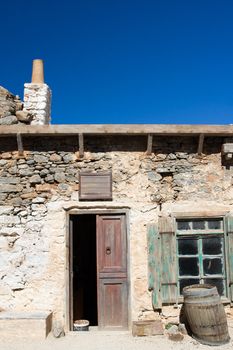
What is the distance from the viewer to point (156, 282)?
6617 millimetres

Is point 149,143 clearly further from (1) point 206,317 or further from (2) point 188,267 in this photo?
(1) point 206,317

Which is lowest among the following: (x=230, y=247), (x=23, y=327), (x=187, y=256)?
(x=23, y=327)

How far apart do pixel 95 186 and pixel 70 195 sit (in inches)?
18.2

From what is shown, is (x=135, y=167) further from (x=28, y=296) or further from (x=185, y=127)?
(x=28, y=296)

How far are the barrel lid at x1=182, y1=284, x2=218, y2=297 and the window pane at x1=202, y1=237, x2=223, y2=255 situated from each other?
0.64 metres

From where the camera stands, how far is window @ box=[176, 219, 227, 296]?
674 cm

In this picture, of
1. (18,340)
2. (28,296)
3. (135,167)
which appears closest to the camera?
(18,340)

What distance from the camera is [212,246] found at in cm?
683

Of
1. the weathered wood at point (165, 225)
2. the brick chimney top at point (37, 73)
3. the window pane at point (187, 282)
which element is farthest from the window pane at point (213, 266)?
the brick chimney top at point (37, 73)

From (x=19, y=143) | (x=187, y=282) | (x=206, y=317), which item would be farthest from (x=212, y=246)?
(x=19, y=143)

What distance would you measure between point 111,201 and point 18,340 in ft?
8.66

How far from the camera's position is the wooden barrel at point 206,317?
586 cm

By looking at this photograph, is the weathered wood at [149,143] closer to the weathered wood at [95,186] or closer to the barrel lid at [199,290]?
the weathered wood at [95,186]

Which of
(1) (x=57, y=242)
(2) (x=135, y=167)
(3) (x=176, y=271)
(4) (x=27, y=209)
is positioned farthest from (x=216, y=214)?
(4) (x=27, y=209)
